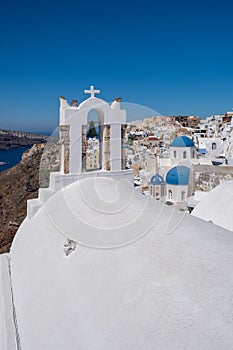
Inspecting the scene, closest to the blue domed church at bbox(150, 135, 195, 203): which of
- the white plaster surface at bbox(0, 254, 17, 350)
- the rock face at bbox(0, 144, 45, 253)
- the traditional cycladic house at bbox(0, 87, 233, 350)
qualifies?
the rock face at bbox(0, 144, 45, 253)

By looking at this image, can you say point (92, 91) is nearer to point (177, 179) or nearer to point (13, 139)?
point (177, 179)

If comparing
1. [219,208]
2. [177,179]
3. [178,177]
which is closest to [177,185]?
[177,179]

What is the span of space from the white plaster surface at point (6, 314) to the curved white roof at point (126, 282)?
0.11 m

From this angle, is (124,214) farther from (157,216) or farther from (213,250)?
(213,250)

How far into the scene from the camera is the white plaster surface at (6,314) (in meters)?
3.12

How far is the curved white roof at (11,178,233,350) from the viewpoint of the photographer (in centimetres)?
200

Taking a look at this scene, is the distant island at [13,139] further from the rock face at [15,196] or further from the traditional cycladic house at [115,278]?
the traditional cycladic house at [115,278]

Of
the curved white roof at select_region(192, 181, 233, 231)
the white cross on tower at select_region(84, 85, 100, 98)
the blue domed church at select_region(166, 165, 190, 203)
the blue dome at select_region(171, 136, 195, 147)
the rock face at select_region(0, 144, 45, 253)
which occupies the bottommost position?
the rock face at select_region(0, 144, 45, 253)

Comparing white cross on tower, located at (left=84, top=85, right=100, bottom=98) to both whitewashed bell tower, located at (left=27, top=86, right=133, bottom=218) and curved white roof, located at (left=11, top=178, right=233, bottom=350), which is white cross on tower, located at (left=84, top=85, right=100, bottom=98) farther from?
curved white roof, located at (left=11, top=178, right=233, bottom=350)

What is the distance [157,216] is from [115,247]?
637 mm

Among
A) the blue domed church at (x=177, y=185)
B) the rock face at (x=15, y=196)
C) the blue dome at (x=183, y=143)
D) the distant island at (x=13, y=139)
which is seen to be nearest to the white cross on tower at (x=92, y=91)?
the rock face at (x=15, y=196)

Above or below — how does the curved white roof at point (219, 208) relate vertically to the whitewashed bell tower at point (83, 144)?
below

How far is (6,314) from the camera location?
3688 mm

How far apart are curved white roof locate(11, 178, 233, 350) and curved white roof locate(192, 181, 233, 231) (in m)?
2.47
